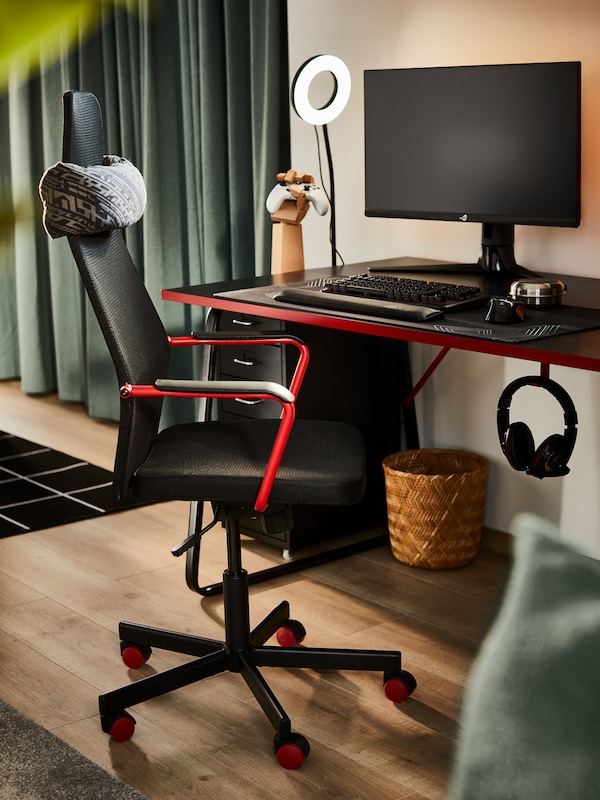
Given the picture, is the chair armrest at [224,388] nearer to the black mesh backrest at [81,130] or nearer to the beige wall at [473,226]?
the black mesh backrest at [81,130]

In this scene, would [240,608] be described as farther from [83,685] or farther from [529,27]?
[529,27]

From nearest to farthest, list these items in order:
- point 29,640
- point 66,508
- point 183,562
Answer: point 29,640 < point 183,562 < point 66,508

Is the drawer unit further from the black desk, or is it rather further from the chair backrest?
the chair backrest

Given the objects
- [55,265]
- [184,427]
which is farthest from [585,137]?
[55,265]

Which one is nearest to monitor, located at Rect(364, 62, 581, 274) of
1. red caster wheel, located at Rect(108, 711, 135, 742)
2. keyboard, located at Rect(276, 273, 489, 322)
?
Answer: keyboard, located at Rect(276, 273, 489, 322)

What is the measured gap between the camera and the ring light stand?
2.80 metres

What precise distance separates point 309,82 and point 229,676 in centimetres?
153

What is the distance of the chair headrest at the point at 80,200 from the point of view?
5.80ft

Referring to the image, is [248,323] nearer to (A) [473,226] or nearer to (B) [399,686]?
(A) [473,226]

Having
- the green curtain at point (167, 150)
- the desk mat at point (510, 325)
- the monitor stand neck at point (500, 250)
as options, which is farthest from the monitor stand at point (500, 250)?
the green curtain at point (167, 150)

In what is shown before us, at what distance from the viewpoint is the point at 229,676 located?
2236mm

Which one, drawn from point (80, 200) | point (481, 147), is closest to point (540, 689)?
point (80, 200)

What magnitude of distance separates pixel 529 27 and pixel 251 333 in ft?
3.56

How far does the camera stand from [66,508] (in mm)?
3277
